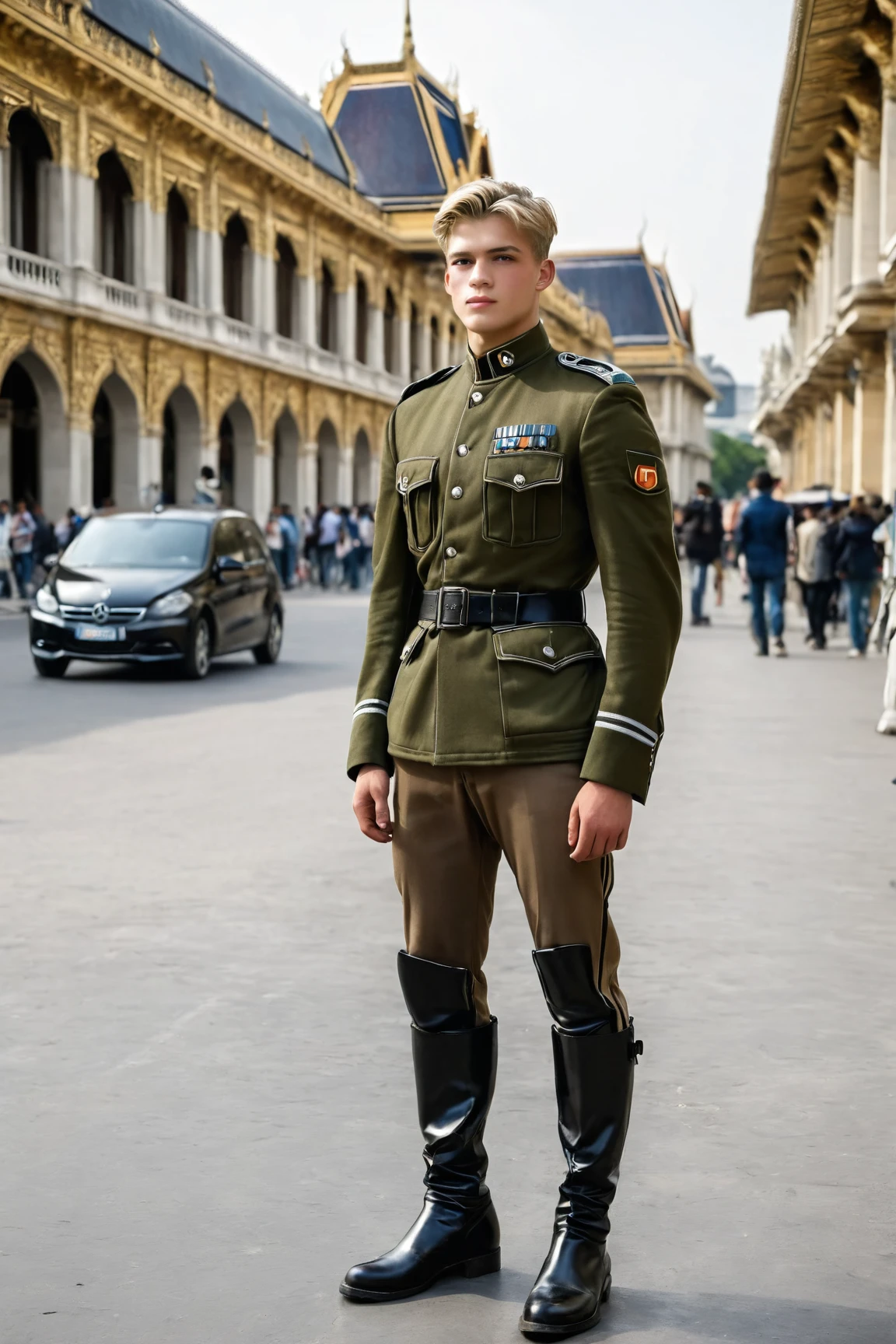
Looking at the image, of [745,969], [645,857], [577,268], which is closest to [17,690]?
[645,857]

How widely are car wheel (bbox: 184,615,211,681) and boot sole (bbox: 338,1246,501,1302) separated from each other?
12.7 m

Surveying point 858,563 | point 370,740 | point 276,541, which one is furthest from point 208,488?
point 370,740

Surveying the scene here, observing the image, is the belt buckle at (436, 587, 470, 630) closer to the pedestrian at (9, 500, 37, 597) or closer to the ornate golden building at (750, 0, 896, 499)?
the ornate golden building at (750, 0, 896, 499)

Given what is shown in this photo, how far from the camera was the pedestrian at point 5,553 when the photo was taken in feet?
93.1

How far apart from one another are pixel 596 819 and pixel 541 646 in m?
0.31

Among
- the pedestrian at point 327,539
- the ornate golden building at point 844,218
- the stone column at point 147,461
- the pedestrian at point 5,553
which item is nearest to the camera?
the ornate golden building at point 844,218

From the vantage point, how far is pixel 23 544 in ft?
96.7

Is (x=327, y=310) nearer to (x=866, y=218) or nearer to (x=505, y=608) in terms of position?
(x=866, y=218)

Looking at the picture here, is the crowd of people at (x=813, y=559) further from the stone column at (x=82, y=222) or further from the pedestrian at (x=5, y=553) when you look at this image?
the stone column at (x=82, y=222)

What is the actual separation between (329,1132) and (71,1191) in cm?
60

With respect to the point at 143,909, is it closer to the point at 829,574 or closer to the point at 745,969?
the point at 745,969

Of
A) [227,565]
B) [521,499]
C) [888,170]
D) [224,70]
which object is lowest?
[227,565]

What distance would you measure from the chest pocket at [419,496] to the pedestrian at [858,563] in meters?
15.3

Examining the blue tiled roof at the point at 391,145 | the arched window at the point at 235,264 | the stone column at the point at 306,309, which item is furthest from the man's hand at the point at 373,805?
the blue tiled roof at the point at 391,145
